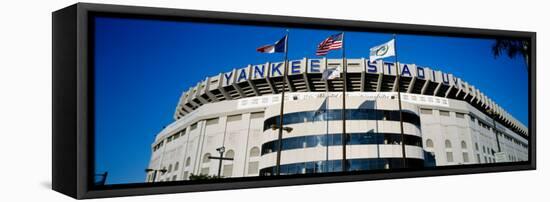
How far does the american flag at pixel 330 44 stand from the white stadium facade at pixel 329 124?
0.16 m

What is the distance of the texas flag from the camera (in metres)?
10.6

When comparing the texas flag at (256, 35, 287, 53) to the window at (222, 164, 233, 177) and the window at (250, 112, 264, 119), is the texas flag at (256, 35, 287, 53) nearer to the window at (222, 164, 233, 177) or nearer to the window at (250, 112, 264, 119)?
the window at (250, 112, 264, 119)

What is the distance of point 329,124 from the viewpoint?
11.2 m

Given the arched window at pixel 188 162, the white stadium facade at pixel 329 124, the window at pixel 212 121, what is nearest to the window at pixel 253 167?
the white stadium facade at pixel 329 124

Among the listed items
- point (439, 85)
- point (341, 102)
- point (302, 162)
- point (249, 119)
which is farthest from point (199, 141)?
point (439, 85)

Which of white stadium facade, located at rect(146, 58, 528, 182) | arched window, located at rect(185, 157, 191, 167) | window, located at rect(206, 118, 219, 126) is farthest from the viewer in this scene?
window, located at rect(206, 118, 219, 126)

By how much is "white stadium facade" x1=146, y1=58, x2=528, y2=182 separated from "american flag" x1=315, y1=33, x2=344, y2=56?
0.53ft

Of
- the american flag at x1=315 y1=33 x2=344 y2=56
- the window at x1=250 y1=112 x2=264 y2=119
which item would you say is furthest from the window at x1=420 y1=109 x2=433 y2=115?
the window at x1=250 y1=112 x2=264 y2=119

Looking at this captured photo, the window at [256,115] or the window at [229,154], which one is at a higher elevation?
the window at [256,115]

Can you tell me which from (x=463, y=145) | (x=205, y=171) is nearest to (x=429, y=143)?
(x=463, y=145)

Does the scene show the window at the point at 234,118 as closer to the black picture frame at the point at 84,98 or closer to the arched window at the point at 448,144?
the black picture frame at the point at 84,98

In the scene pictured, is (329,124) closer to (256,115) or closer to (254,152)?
(256,115)

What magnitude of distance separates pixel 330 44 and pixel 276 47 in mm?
919

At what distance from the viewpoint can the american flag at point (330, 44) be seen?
11.1 m
